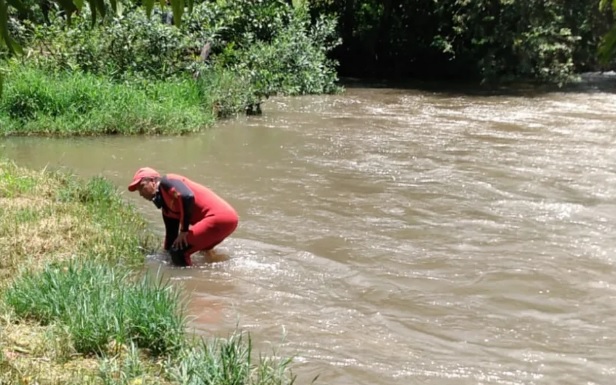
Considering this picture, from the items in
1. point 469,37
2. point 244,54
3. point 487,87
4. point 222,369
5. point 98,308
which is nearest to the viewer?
point 222,369

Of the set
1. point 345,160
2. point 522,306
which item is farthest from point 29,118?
point 522,306

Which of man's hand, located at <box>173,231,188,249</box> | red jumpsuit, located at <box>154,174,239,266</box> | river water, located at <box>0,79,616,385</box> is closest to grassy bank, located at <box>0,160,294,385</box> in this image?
man's hand, located at <box>173,231,188,249</box>

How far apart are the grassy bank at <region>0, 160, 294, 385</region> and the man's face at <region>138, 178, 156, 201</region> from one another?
24.0 inches

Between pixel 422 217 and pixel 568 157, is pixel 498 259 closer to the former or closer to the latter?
pixel 422 217

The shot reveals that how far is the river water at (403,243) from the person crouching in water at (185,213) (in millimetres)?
218

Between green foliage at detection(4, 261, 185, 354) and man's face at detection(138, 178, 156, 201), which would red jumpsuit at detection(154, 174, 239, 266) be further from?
green foliage at detection(4, 261, 185, 354)

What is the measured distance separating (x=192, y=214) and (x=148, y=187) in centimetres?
44

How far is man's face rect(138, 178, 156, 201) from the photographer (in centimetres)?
718

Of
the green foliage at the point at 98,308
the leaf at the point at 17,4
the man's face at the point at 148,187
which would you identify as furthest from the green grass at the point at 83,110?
the leaf at the point at 17,4

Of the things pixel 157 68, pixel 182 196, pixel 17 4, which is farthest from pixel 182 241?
pixel 157 68

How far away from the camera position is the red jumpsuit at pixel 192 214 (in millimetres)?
7113

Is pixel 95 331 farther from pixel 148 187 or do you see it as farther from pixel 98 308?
pixel 148 187

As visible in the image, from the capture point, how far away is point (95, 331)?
4613 mm

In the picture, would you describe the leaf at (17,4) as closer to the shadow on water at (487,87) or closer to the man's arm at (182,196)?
the man's arm at (182,196)
